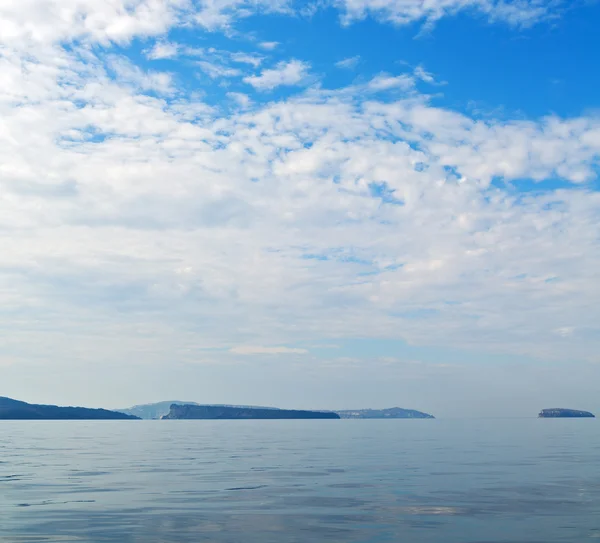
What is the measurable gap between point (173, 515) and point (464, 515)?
1286 centimetres

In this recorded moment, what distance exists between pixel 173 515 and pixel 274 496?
747cm

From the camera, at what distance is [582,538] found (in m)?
22.0

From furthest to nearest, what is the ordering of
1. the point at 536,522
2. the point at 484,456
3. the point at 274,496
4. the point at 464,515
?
the point at 484,456
the point at 274,496
the point at 464,515
the point at 536,522

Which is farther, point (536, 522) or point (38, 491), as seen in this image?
point (38, 491)

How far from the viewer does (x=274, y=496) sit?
109ft

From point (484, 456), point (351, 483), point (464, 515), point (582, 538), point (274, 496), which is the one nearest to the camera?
point (582, 538)

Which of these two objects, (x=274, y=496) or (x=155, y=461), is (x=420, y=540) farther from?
(x=155, y=461)

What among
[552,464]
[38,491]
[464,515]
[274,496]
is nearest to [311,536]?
[464,515]

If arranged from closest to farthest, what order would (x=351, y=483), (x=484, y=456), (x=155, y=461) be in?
(x=351, y=483) → (x=155, y=461) → (x=484, y=456)

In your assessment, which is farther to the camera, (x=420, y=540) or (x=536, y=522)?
(x=536, y=522)

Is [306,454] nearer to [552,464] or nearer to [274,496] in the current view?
[552,464]

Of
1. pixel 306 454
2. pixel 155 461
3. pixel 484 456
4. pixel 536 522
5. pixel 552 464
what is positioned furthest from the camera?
pixel 306 454

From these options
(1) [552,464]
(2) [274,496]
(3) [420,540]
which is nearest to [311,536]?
(3) [420,540]

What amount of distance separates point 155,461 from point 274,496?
28.1 meters
